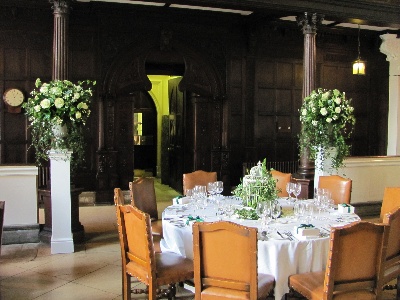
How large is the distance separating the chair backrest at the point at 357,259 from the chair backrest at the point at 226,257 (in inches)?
20.6

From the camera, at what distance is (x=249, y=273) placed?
333 cm

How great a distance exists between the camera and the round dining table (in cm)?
371

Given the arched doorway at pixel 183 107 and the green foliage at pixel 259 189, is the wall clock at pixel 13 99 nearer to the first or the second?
the arched doorway at pixel 183 107

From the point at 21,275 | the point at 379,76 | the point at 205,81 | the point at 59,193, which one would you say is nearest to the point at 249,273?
the point at 21,275

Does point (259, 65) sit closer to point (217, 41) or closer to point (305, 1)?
point (217, 41)

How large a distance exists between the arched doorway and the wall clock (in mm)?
1508

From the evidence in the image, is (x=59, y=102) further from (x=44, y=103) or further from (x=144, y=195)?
(x=144, y=195)

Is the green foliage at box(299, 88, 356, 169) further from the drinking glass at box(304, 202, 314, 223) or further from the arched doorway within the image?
the arched doorway

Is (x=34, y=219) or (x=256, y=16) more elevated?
(x=256, y=16)

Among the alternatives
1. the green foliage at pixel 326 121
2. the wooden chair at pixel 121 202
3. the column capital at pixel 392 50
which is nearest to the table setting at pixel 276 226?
the wooden chair at pixel 121 202

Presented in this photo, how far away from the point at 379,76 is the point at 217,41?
14.0 feet

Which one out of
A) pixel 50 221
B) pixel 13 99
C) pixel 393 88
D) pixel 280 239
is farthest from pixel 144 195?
pixel 393 88

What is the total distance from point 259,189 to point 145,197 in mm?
1601

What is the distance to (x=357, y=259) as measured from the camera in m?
3.35
